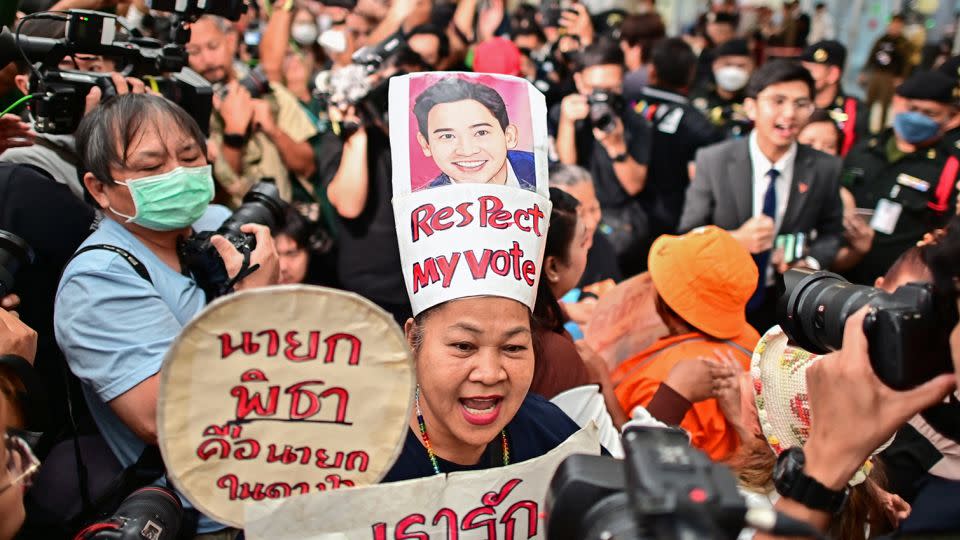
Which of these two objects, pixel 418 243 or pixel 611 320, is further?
pixel 611 320

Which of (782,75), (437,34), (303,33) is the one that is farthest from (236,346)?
(303,33)

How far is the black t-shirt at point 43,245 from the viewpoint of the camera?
103 inches

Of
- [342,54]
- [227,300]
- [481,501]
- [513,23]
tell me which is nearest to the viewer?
[227,300]

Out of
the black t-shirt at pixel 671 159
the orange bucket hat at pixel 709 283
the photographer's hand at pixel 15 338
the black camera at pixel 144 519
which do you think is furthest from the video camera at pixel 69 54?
the black t-shirt at pixel 671 159

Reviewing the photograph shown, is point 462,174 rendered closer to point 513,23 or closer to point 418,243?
point 418,243

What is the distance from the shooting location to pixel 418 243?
2.05m

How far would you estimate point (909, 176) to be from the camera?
5586 millimetres

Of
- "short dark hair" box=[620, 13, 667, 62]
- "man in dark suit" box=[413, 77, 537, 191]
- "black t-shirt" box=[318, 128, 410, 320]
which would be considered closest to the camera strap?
"man in dark suit" box=[413, 77, 537, 191]

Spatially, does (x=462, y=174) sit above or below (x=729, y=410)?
above

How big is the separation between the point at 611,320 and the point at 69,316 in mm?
2076

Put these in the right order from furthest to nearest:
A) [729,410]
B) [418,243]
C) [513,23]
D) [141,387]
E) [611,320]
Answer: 1. [513,23]
2. [611,320]
3. [729,410]
4. [141,387]
5. [418,243]

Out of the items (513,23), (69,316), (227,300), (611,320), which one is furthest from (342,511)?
(513,23)

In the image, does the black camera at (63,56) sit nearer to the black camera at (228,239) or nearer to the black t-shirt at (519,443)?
the black camera at (228,239)

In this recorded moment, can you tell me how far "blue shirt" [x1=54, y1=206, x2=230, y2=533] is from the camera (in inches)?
89.7
